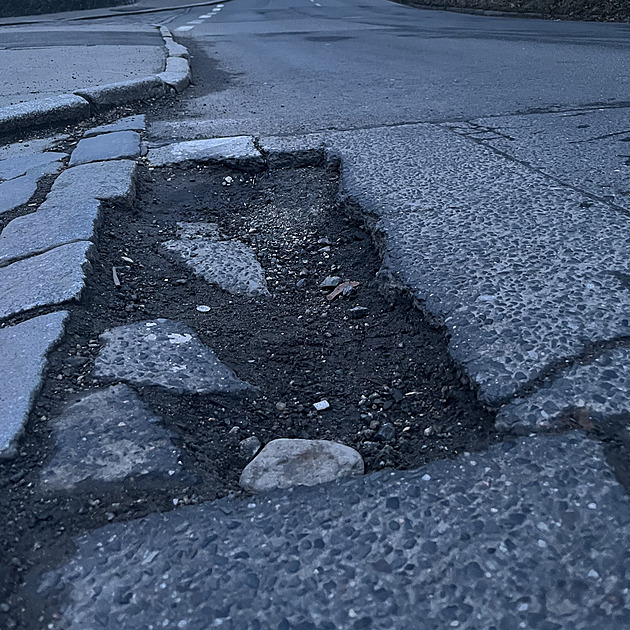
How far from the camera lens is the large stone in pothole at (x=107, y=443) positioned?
Answer: 4.10 ft

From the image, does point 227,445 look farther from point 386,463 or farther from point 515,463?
point 515,463

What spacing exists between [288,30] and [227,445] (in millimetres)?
11207

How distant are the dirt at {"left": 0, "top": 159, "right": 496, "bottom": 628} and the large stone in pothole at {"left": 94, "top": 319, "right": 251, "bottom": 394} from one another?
0.12 feet

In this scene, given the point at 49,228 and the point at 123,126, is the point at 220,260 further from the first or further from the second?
the point at 123,126

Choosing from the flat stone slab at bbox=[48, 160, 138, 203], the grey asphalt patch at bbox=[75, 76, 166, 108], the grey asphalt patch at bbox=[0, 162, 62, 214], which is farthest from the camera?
the grey asphalt patch at bbox=[75, 76, 166, 108]

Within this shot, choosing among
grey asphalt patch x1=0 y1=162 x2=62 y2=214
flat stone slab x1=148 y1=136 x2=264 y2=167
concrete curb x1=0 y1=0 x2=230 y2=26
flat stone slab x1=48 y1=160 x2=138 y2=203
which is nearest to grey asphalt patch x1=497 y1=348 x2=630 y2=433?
flat stone slab x1=48 y1=160 x2=138 y2=203

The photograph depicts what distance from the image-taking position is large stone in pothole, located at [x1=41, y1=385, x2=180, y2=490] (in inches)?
49.2

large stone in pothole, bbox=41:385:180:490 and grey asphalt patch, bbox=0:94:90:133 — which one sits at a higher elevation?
grey asphalt patch, bbox=0:94:90:133

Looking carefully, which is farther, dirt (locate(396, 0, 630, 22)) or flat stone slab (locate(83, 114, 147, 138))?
dirt (locate(396, 0, 630, 22))

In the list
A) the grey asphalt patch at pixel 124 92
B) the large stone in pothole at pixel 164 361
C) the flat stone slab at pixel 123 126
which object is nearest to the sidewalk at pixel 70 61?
the grey asphalt patch at pixel 124 92

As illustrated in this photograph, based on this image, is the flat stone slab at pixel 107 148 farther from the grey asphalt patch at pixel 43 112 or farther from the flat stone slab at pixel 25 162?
the grey asphalt patch at pixel 43 112

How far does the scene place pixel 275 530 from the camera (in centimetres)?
110

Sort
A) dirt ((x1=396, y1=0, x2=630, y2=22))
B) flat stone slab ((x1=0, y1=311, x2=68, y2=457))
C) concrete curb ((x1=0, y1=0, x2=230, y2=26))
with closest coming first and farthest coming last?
1. flat stone slab ((x1=0, y1=311, x2=68, y2=457))
2. dirt ((x1=396, y1=0, x2=630, y2=22))
3. concrete curb ((x1=0, y1=0, x2=230, y2=26))

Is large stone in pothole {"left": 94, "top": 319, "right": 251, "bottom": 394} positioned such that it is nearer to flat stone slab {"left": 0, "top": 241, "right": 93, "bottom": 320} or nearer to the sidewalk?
flat stone slab {"left": 0, "top": 241, "right": 93, "bottom": 320}
